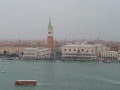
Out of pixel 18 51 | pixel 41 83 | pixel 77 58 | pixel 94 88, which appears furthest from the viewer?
pixel 18 51

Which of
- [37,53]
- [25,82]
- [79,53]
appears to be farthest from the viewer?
[37,53]

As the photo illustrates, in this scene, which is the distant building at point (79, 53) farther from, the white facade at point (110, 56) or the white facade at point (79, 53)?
the white facade at point (110, 56)

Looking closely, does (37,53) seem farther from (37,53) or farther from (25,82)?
(25,82)

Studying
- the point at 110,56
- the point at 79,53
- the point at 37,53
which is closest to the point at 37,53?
the point at 37,53

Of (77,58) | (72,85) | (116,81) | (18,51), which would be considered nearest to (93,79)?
(116,81)

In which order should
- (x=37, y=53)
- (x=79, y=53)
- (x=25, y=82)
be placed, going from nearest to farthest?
(x=25, y=82), (x=79, y=53), (x=37, y=53)

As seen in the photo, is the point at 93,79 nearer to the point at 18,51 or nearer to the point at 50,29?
the point at 50,29

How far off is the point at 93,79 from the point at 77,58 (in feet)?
35.6

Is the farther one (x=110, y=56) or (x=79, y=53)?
(x=110, y=56)

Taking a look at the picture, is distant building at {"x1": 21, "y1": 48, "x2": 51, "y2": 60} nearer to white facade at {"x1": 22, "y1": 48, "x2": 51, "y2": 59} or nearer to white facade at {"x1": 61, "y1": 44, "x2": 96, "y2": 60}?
white facade at {"x1": 22, "y1": 48, "x2": 51, "y2": 59}

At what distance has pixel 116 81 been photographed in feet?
35.2

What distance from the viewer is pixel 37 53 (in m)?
22.4

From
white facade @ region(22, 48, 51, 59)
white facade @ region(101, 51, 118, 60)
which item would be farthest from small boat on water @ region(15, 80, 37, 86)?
white facade @ region(101, 51, 118, 60)

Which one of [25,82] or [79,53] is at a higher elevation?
[79,53]
